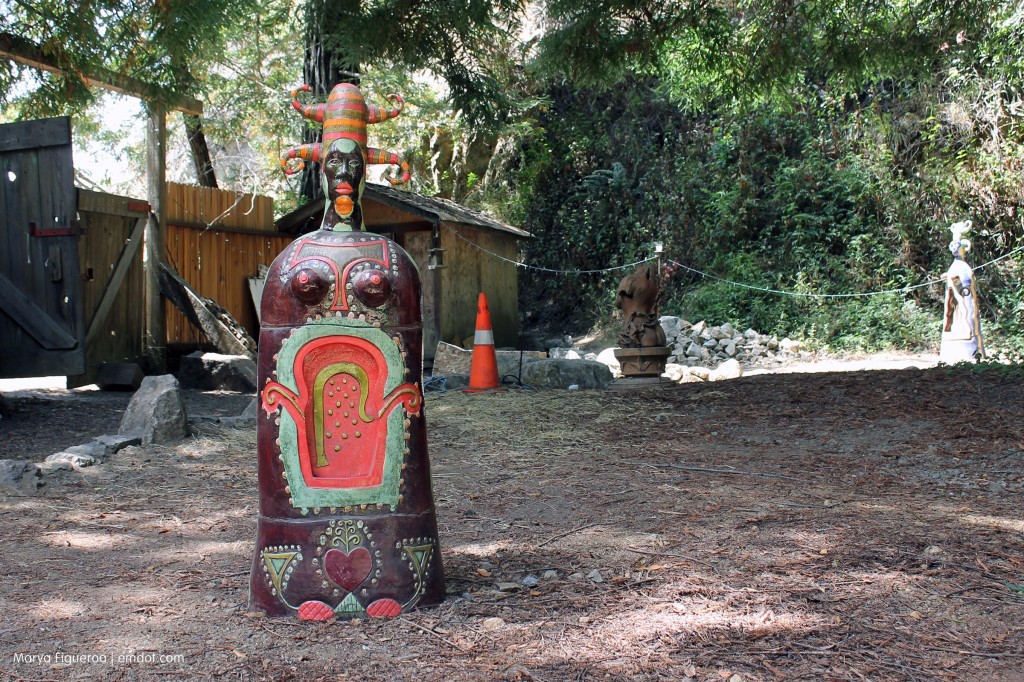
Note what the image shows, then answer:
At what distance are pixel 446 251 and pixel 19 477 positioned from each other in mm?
7677

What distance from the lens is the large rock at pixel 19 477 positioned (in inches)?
173

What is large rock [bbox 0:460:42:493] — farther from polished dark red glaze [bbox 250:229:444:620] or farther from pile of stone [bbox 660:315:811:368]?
pile of stone [bbox 660:315:811:368]

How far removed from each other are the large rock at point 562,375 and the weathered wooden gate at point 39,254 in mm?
4061

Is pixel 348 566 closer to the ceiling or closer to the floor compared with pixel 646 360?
closer to the floor

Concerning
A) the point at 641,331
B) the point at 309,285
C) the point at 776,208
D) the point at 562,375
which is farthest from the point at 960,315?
the point at 309,285

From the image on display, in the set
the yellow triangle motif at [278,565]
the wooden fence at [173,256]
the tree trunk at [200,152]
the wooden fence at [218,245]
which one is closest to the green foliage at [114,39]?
the wooden fence at [173,256]

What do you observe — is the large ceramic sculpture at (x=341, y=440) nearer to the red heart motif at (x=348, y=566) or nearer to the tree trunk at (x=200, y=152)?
the red heart motif at (x=348, y=566)

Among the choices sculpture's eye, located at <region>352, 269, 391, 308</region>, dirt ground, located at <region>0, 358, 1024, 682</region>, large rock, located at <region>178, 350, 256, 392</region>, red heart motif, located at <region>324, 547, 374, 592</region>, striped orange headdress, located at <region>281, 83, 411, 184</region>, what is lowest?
dirt ground, located at <region>0, 358, 1024, 682</region>

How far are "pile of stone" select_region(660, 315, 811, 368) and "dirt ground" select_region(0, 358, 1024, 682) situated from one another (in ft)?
23.1

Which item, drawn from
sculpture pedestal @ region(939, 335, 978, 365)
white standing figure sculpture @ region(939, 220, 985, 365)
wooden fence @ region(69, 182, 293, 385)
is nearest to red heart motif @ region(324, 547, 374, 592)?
wooden fence @ region(69, 182, 293, 385)

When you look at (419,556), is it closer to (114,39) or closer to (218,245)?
(114,39)

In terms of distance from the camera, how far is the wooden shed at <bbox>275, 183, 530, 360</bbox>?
451 inches

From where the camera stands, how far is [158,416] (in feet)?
18.3

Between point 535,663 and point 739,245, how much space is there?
1394 centimetres
